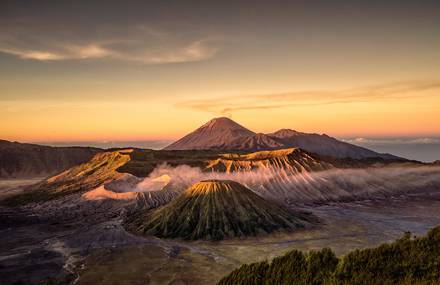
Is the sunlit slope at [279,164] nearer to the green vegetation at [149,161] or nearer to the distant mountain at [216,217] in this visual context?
the green vegetation at [149,161]

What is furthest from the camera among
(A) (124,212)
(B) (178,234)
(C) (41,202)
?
(C) (41,202)

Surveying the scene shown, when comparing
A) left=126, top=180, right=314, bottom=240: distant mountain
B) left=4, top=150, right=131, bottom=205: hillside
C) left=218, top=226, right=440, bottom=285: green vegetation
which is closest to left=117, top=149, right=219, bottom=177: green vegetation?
left=4, top=150, right=131, bottom=205: hillside

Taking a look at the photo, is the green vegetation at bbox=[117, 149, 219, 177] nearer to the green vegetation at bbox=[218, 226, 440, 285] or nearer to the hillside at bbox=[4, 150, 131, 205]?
the hillside at bbox=[4, 150, 131, 205]

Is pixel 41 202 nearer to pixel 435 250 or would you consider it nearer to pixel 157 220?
pixel 157 220

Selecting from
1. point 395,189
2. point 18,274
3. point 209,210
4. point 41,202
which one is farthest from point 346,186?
point 18,274

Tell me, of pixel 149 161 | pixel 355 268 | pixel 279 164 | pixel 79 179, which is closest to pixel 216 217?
pixel 355 268

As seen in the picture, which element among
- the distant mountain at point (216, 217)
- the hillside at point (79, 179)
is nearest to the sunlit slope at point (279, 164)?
the hillside at point (79, 179)
